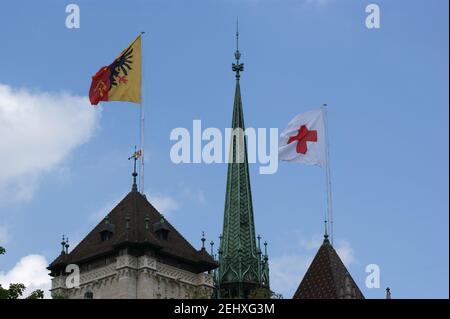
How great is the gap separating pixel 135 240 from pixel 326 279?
1303 cm

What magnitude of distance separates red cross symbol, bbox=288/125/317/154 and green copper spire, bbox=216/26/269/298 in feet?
77.3

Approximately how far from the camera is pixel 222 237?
A: 90062 millimetres

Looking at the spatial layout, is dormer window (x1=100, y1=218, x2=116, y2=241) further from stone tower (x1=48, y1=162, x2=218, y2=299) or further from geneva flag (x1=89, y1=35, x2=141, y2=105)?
geneva flag (x1=89, y1=35, x2=141, y2=105)

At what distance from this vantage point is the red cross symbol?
58625mm

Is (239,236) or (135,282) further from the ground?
(239,236)

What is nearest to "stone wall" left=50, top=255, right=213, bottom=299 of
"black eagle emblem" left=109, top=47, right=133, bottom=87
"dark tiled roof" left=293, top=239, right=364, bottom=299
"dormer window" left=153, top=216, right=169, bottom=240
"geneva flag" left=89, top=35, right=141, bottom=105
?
"dormer window" left=153, top=216, right=169, bottom=240

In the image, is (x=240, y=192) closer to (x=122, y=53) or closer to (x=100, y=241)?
(x=100, y=241)

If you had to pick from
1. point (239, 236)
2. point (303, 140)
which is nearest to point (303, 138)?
point (303, 140)

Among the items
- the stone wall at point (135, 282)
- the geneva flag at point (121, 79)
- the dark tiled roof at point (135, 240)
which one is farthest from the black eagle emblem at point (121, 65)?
the stone wall at point (135, 282)

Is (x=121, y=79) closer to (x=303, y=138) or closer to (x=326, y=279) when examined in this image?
(x=303, y=138)

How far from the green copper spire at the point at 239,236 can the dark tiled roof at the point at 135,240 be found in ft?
21.9

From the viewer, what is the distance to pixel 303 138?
59.0 m

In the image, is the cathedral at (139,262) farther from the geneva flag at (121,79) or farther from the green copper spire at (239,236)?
the geneva flag at (121,79)
